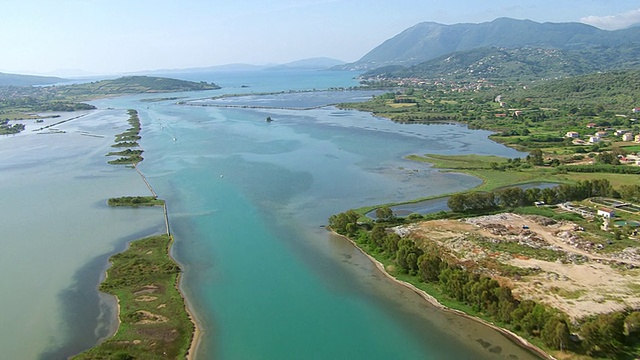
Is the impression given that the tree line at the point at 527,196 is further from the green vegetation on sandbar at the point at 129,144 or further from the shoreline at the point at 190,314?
the green vegetation on sandbar at the point at 129,144

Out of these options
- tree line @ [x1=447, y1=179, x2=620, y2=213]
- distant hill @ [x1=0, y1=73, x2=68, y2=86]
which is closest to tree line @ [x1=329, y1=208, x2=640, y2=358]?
tree line @ [x1=447, y1=179, x2=620, y2=213]

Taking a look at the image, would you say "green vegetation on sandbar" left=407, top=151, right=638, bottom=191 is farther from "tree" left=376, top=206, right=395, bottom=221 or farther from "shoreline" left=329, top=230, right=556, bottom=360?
"shoreline" left=329, top=230, right=556, bottom=360

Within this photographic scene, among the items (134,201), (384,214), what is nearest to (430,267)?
(384,214)

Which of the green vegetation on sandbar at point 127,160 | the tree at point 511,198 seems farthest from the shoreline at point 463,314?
the green vegetation on sandbar at point 127,160

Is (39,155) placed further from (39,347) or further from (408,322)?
(408,322)

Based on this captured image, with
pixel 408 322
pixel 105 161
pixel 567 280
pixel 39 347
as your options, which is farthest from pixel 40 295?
pixel 105 161

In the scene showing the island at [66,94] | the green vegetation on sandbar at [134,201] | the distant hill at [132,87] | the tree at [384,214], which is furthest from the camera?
the distant hill at [132,87]
